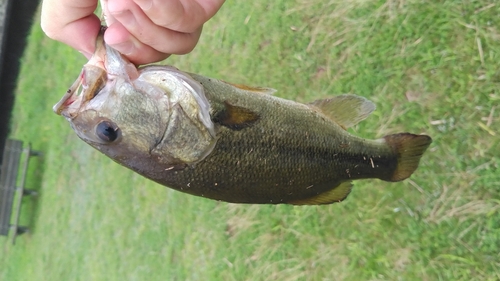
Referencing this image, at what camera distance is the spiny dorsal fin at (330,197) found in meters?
1.75

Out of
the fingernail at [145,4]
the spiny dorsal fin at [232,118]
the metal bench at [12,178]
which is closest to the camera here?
the fingernail at [145,4]

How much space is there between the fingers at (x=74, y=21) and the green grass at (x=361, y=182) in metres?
1.91

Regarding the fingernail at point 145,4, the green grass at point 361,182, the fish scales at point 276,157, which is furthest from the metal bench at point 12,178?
the fingernail at point 145,4

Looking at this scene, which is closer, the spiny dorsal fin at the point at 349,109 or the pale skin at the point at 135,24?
the pale skin at the point at 135,24

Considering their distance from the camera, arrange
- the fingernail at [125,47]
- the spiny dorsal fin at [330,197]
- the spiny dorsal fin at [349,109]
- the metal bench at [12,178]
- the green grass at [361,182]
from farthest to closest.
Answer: the metal bench at [12,178]
the green grass at [361,182]
the spiny dorsal fin at [349,109]
the spiny dorsal fin at [330,197]
the fingernail at [125,47]

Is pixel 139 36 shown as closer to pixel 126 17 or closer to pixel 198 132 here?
pixel 126 17

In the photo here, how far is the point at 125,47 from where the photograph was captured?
146 cm

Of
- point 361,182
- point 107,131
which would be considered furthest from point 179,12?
point 361,182

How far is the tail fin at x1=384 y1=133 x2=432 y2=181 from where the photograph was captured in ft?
6.06

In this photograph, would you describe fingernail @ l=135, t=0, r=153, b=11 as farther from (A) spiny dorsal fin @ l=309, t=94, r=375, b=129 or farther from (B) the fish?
(A) spiny dorsal fin @ l=309, t=94, r=375, b=129

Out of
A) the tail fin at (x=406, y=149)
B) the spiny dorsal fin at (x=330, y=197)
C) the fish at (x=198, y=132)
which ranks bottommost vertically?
the spiny dorsal fin at (x=330, y=197)

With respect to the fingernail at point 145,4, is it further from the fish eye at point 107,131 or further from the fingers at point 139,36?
the fish eye at point 107,131

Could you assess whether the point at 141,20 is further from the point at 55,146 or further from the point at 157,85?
the point at 55,146

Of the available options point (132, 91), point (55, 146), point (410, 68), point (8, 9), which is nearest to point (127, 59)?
point (132, 91)
